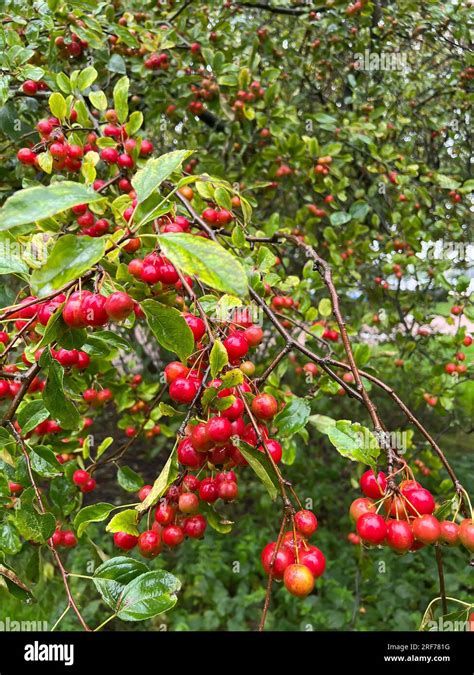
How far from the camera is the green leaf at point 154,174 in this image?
610 mm

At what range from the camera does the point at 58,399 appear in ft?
2.56

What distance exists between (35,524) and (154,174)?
0.59m

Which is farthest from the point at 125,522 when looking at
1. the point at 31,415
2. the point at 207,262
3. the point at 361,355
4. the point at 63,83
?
the point at 63,83

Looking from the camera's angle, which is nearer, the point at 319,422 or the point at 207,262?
the point at 207,262

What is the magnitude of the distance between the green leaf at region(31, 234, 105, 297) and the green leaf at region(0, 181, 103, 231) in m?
0.05

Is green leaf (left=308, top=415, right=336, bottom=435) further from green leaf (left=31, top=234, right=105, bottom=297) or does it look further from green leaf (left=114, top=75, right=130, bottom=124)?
green leaf (left=114, top=75, right=130, bottom=124)

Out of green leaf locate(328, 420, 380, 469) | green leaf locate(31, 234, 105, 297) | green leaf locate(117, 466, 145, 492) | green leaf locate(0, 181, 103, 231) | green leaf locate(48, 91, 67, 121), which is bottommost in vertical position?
green leaf locate(117, 466, 145, 492)

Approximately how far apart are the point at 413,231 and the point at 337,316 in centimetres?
163

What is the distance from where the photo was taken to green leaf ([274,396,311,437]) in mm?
884

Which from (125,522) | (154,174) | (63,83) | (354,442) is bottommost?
(125,522)

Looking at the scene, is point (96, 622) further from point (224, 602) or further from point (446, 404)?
point (446, 404)

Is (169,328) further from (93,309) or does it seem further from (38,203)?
(38,203)

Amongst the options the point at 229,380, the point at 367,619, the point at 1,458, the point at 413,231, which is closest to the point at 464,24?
the point at 413,231

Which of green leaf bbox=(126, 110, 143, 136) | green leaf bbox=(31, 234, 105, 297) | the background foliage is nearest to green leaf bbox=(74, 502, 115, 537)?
green leaf bbox=(31, 234, 105, 297)
